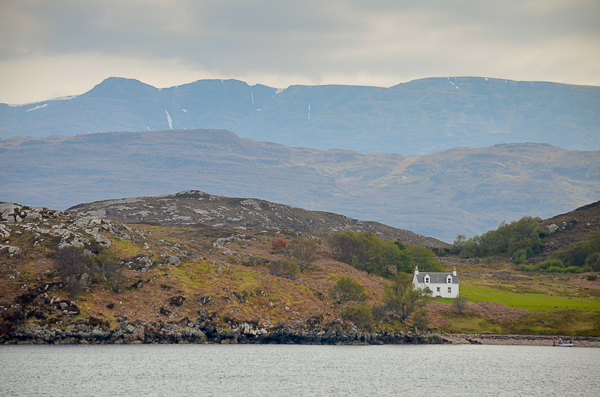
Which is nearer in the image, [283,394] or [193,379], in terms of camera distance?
[283,394]

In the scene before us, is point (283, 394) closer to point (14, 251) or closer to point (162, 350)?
point (162, 350)

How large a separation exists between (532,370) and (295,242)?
244 ft

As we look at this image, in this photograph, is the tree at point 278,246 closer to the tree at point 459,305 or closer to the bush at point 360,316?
the bush at point 360,316

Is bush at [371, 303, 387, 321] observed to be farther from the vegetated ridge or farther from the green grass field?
the green grass field

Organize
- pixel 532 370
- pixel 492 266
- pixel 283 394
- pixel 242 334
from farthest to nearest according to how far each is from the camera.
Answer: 1. pixel 492 266
2. pixel 242 334
3. pixel 532 370
4. pixel 283 394

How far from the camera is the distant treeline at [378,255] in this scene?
468ft

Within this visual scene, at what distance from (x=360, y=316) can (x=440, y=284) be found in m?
31.4

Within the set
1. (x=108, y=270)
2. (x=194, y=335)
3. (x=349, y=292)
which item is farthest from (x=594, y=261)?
(x=108, y=270)

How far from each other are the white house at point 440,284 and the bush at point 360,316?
26.5 meters

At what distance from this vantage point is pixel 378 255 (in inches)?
5694

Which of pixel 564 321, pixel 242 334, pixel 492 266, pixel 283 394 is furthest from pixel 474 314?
pixel 492 266

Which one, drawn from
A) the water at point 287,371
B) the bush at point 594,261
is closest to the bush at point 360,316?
the water at point 287,371

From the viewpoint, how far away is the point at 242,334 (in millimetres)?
92312

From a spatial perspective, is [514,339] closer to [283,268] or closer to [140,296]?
[283,268]
